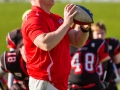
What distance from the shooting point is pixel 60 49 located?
455 cm

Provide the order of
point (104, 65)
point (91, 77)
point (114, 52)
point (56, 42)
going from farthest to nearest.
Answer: point (114, 52) < point (104, 65) < point (91, 77) < point (56, 42)

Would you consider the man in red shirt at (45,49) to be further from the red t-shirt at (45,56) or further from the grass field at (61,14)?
the grass field at (61,14)

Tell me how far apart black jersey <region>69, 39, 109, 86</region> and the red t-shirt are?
5.81ft

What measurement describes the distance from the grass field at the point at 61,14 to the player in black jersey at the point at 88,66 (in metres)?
22.9

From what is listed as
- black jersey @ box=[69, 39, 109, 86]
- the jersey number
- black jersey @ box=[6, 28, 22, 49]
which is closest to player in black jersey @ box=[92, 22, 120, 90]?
black jersey @ box=[69, 39, 109, 86]

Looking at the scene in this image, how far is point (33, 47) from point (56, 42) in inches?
13.5

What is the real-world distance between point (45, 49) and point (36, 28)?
0.21 metres

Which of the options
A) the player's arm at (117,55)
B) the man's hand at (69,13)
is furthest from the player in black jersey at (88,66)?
the man's hand at (69,13)

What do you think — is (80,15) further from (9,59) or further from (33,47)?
(9,59)

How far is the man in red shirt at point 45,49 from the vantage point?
4.38 m

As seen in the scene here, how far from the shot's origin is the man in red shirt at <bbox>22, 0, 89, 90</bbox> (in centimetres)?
438

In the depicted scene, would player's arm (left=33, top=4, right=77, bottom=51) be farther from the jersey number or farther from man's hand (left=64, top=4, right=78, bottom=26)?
the jersey number

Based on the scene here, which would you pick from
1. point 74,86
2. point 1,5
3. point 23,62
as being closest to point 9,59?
point 23,62

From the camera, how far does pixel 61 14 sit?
3203 cm
